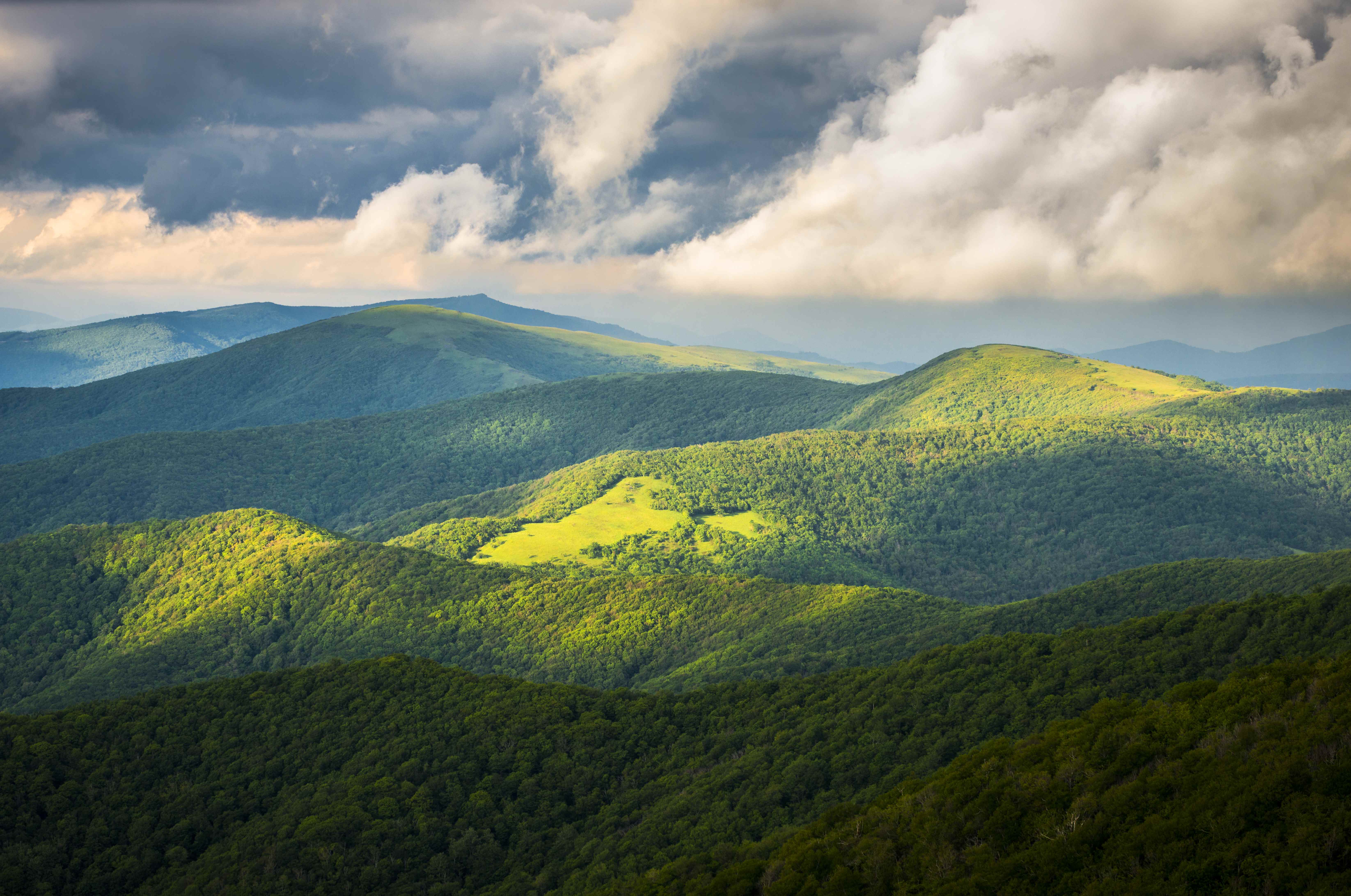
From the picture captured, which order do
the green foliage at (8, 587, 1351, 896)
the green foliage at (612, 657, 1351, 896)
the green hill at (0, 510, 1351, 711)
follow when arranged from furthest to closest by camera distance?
the green hill at (0, 510, 1351, 711) < the green foliage at (8, 587, 1351, 896) < the green foliage at (612, 657, 1351, 896)

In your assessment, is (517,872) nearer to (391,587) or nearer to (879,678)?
(879,678)

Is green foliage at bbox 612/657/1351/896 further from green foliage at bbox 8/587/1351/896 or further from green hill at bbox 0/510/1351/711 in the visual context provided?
green hill at bbox 0/510/1351/711

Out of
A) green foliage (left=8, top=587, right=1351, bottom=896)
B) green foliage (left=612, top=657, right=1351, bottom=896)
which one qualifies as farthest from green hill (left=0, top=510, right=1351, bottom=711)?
green foliage (left=612, top=657, right=1351, bottom=896)

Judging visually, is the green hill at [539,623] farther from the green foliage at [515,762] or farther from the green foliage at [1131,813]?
the green foliage at [1131,813]

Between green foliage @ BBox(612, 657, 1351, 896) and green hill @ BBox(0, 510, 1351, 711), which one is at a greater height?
green foliage @ BBox(612, 657, 1351, 896)

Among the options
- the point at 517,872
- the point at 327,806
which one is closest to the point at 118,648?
the point at 327,806

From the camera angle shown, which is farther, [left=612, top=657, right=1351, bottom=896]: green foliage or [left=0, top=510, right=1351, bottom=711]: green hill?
[left=0, top=510, right=1351, bottom=711]: green hill

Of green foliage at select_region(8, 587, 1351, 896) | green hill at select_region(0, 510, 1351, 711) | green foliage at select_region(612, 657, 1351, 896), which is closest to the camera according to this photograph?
green foliage at select_region(612, 657, 1351, 896)
